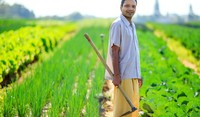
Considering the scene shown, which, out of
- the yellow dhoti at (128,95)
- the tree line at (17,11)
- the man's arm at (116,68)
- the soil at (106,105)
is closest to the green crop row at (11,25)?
the soil at (106,105)

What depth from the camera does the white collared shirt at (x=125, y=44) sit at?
4.02 meters

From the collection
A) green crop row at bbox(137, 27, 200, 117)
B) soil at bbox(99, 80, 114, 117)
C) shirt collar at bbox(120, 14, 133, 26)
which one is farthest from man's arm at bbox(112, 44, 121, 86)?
soil at bbox(99, 80, 114, 117)

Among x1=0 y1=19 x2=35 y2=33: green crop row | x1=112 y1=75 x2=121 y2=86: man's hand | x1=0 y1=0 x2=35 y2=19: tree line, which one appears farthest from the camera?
x1=0 y1=0 x2=35 y2=19: tree line

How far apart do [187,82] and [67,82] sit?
2092mm

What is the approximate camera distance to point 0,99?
5824mm

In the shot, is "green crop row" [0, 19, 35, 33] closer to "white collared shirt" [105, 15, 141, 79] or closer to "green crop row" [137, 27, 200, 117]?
"green crop row" [137, 27, 200, 117]

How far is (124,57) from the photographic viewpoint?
161 inches

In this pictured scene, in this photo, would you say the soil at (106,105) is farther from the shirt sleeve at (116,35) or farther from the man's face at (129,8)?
the man's face at (129,8)

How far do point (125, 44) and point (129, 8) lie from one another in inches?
14.2

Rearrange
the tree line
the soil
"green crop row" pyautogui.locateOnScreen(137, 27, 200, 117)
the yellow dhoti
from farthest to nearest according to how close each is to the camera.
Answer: the tree line → the soil → "green crop row" pyautogui.locateOnScreen(137, 27, 200, 117) → the yellow dhoti

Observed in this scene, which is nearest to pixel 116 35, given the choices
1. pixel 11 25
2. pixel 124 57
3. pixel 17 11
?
pixel 124 57

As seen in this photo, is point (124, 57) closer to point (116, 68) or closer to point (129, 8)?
point (116, 68)

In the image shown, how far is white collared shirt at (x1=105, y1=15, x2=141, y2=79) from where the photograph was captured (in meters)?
4.02

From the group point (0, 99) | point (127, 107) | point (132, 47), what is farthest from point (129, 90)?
point (0, 99)
